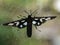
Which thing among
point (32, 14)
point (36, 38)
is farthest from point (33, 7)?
point (36, 38)

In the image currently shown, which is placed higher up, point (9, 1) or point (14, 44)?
point (9, 1)

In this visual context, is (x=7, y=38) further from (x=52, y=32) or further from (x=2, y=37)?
(x=52, y=32)

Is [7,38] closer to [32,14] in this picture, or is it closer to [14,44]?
[14,44]

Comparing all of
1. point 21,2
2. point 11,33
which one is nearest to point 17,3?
point 21,2

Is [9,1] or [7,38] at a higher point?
[9,1]

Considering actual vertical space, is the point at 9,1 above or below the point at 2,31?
above

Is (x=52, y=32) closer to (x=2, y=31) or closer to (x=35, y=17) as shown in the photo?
(x=35, y=17)
